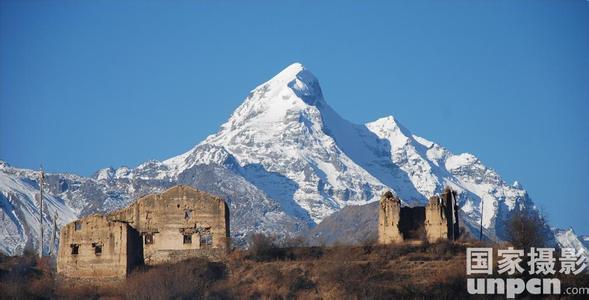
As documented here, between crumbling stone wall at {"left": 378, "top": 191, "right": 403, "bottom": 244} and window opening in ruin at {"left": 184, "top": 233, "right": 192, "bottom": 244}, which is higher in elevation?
crumbling stone wall at {"left": 378, "top": 191, "right": 403, "bottom": 244}

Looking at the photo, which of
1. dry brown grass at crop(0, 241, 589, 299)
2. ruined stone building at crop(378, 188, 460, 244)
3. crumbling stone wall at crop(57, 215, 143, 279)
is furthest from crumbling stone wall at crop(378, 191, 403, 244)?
crumbling stone wall at crop(57, 215, 143, 279)

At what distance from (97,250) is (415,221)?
67.4 feet

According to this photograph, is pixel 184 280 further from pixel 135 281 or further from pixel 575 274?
pixel 575 274

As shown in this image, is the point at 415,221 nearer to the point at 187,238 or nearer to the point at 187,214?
the point at 187,214

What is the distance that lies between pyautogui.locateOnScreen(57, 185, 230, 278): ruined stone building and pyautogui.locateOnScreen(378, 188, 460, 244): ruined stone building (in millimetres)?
10309

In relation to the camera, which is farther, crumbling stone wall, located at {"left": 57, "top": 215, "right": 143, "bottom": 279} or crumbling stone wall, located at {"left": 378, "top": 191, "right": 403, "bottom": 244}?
crumbling stone wall, located at {"left": 378, "top": 191, "right": 403, "bottom": 244}

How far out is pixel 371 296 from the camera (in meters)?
83.9

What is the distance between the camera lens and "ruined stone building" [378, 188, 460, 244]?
97.1 m

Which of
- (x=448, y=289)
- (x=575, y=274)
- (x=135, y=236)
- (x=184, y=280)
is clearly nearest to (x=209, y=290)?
(x=184, y=280)

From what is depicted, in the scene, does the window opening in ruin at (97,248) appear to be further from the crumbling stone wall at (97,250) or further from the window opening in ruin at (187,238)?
the window opening in ruin at (187,238)

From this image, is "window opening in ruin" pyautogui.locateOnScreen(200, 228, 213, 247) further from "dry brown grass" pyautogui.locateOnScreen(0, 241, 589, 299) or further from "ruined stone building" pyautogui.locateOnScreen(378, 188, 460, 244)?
"ruined stone building" pyautogui.locateOnScreen(378, 188, 460, 244)

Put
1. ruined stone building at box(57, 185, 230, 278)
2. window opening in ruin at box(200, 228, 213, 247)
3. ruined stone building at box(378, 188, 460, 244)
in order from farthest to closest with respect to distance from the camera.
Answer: ruined stone building at box(378, 188, 460, 244)
window opening in ruin at box(200, 228, 213, 247)
ruined stone building at box(57, 185, 230, 278)

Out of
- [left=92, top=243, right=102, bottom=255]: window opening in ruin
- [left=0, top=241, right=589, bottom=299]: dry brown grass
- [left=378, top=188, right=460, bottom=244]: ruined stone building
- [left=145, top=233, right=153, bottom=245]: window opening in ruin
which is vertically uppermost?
[left=378, top=188, right=460, bottom=244]: ruined stone building

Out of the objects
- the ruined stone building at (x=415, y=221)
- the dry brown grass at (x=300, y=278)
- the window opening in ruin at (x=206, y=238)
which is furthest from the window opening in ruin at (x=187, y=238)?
the ruined stone building at (x=415, y=221)
